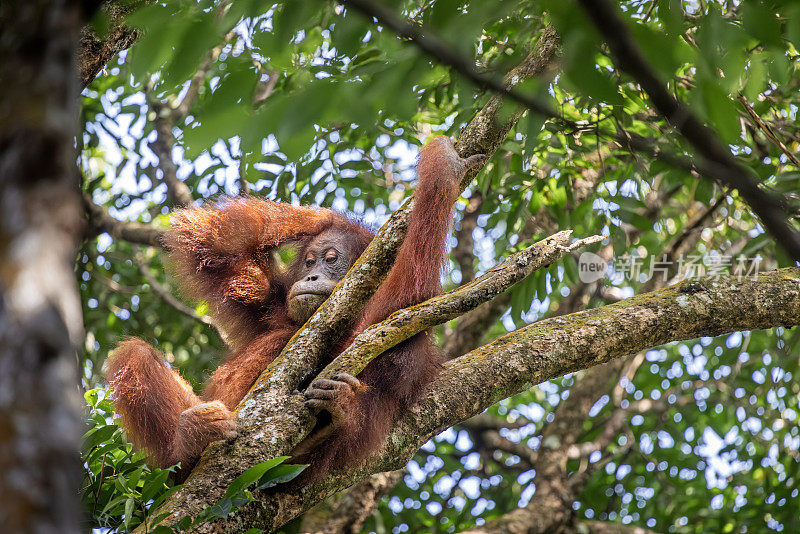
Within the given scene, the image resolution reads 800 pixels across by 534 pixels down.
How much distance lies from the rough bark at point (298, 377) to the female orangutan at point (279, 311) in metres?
0.07

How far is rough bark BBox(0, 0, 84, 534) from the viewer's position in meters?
0.76

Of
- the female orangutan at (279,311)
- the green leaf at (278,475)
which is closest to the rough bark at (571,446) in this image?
the female orangutan at (279,311)

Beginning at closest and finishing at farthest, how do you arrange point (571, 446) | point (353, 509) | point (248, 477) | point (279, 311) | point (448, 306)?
1. point (248, 477)
2. point (448, 306)
3. point (279, 311)
4. point (353, 509)
5. point (571, 446)

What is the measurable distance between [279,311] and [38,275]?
3410 millimetres

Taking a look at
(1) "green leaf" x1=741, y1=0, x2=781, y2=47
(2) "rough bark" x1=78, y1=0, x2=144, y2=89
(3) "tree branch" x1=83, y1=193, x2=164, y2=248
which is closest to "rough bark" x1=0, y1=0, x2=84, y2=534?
(1) "green leaf" x1=741, y1=0, x2=781, y2=47

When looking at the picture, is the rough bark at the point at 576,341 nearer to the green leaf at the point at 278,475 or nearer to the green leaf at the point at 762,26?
the green leaf at the point at 278,475

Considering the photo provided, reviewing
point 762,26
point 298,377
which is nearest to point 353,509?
point 298,377

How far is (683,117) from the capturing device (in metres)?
1.09

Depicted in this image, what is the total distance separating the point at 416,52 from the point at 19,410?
0.97 meters

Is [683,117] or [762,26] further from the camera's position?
[762,26]

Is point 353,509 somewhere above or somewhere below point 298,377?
below

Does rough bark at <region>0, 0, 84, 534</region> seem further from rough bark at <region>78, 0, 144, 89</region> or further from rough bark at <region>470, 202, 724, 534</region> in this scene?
rough bark at <region>470, 202, 724, 534</region>

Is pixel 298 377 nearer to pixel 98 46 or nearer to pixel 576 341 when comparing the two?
pixel 576 341

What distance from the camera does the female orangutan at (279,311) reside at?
2951mm
